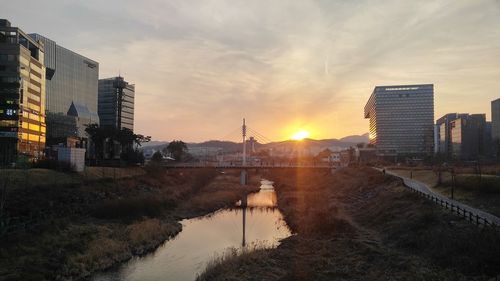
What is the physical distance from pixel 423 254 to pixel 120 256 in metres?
24.5

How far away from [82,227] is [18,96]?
7793 cm

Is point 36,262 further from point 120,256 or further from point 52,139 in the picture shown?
point 52,139

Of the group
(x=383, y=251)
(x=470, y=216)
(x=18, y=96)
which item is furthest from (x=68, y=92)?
(x=470, y=216)

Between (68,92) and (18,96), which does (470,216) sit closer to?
(18,96)

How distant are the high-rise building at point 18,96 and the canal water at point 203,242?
60704mm

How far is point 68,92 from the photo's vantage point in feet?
537

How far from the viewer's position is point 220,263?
3203cm

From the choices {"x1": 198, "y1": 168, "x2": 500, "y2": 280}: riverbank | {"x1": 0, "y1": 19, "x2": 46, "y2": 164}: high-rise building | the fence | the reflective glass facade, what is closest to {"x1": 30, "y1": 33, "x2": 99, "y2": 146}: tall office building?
the reflective glass facade

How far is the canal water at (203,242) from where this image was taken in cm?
3244

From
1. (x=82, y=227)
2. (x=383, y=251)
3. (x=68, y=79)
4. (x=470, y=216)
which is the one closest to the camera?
(x=470, y=216)

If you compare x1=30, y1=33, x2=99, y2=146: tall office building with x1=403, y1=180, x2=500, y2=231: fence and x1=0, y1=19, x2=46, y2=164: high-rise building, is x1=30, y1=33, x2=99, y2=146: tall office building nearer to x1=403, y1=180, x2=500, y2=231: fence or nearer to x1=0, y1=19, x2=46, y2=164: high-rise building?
x1=0, y1=19, x2=46, y2=164: high-rise building

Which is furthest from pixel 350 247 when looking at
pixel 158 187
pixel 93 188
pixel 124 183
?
pixel 158 187

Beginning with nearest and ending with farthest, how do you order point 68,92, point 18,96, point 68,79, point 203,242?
point 203,242
point 18,96
point 68,92
point 68,79

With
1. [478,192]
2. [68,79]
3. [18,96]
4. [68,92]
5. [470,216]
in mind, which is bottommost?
[470,216]
